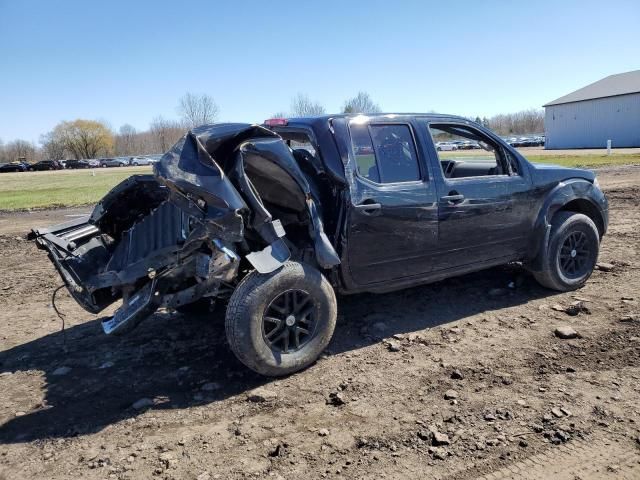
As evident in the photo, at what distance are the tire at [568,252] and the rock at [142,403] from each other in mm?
4020

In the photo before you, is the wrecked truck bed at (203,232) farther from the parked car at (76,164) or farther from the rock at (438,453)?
the parked car at (76,164)

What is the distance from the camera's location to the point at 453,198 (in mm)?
4758

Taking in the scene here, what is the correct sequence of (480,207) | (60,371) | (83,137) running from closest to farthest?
(60,371) < (480,207) < (83,137)

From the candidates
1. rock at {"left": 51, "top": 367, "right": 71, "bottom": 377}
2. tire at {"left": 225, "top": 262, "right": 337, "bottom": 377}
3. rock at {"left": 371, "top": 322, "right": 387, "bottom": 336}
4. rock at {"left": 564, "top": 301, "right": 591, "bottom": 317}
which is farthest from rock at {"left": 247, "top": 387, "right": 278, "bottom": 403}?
rock at {"left": 564, "top": 301, "right": 591, "bottom": 317}

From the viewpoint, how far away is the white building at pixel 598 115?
50812mm

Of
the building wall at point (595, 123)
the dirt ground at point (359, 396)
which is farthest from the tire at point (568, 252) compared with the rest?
the building wall at point (595, 123)

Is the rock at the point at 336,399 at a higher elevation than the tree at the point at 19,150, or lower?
lower

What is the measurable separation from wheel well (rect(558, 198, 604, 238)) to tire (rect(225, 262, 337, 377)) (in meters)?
3.28

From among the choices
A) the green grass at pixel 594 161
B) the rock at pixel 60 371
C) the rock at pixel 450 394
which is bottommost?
the rock at pixel 450 394

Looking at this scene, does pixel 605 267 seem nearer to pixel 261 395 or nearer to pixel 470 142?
pixel 470 142

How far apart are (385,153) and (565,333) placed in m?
2.18

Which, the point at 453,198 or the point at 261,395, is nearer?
the point at 261,395

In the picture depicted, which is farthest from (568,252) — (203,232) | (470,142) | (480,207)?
(203,232)

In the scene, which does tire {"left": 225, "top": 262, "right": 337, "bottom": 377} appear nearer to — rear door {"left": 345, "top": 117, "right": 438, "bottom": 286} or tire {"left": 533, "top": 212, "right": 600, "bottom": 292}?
rear door {"left": 345, "top": 117, "right": 438, "bottom": 286}
